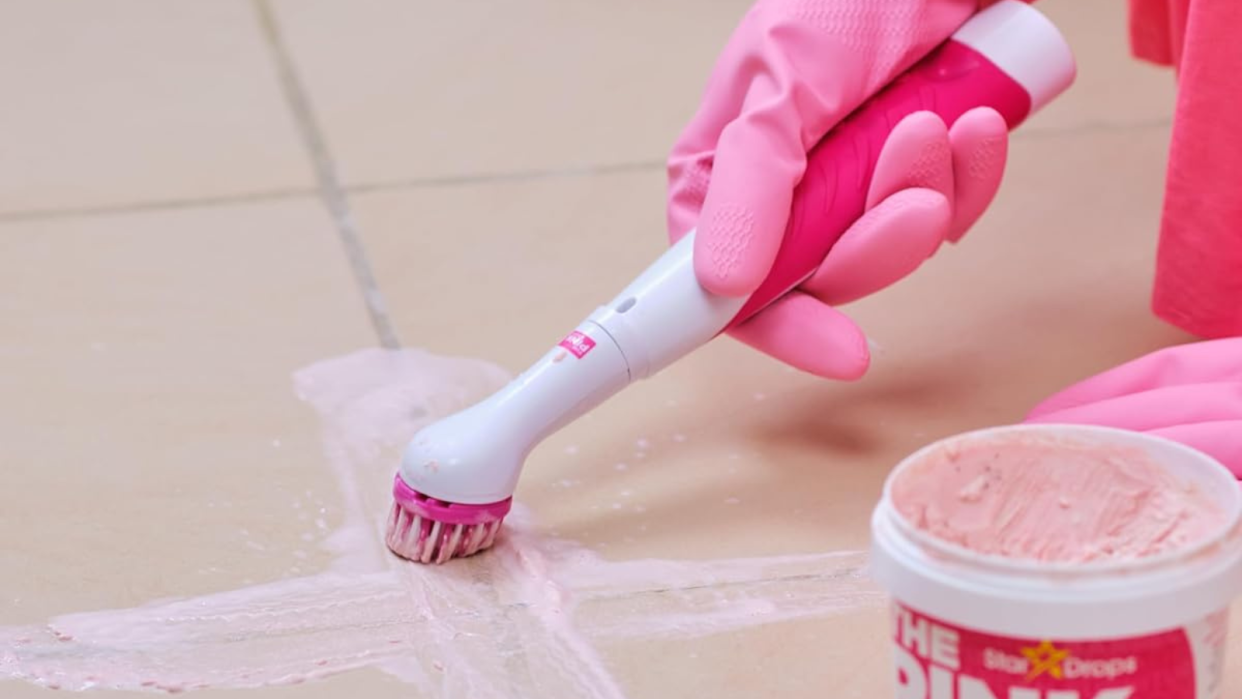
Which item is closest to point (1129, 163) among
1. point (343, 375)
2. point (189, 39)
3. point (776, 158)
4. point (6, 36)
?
point (776, 158)

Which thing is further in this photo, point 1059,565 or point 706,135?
point 706,135

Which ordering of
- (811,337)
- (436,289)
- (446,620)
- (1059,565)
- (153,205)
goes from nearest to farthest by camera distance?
(1059,565), (446,620), (811,337), (436,289), (153,205)

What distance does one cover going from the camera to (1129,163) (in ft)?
5.08

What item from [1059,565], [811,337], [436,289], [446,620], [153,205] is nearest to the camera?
[1059,565]

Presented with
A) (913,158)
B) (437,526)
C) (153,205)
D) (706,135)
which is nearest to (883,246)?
(913,158)

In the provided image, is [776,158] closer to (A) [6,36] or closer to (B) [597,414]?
(B) [597,414]

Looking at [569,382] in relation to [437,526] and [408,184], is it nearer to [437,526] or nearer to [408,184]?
[437,526]

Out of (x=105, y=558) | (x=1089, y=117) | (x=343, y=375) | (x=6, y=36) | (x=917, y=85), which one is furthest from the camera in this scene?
(x=6, y=36)

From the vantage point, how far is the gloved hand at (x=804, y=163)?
940mm

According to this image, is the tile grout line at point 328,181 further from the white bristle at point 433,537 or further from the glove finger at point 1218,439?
the glove finger at point 1218,439

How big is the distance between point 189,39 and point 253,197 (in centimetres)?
64

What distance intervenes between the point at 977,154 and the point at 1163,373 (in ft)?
0.62

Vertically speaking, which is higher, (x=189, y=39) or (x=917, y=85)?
(x=917, y=85)

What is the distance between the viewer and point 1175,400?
93 cm
